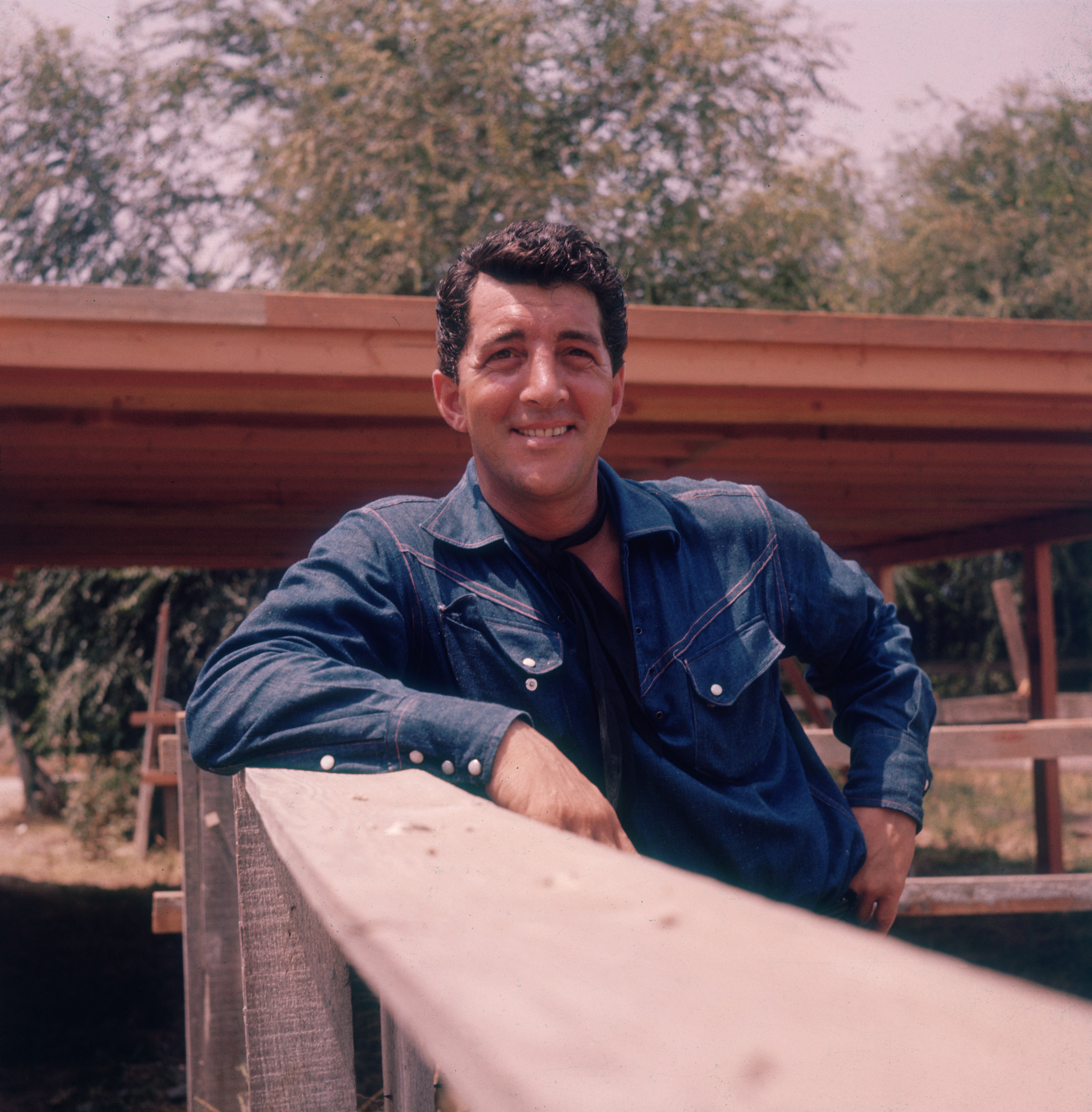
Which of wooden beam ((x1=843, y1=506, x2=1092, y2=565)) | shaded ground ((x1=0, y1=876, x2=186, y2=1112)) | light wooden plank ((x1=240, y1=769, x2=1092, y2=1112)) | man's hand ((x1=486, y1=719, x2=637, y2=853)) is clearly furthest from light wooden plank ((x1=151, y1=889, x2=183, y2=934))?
wooden beam ((x1=843, y1=506, x2=1092, y2=565))

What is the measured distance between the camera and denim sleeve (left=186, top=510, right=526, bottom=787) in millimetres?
1302

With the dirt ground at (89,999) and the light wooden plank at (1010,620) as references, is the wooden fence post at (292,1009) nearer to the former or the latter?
the dirt ground at (89,999)

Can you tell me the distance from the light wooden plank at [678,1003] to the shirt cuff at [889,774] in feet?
4.76

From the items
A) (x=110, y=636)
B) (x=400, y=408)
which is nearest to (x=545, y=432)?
(x=400, y=408)

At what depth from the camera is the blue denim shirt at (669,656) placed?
1564mm

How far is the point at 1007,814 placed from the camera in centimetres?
1140

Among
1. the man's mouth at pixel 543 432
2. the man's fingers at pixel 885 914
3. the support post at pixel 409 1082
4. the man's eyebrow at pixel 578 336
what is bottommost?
the man's fingers at pixel 885 914

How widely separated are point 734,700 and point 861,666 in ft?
1.43

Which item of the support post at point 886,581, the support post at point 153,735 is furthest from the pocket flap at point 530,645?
the support post at point 886,581

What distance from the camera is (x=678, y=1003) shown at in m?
0.43

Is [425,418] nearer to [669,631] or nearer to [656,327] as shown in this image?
[656,327]

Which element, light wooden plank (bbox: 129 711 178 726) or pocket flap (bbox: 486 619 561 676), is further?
light wooden plank (bbox: 129 711 178 726)

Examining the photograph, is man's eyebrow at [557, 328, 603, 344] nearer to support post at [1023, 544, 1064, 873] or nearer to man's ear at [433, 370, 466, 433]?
man's ear at [433, 370, 466, 433]

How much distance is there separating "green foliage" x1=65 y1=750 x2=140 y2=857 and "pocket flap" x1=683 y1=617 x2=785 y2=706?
31.7ft
